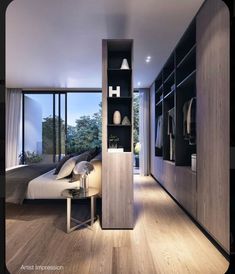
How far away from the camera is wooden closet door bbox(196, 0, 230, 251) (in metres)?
2.02

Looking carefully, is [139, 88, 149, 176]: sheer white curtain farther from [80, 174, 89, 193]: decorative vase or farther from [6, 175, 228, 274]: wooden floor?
[80, 174, 89, 193]: decorative vase

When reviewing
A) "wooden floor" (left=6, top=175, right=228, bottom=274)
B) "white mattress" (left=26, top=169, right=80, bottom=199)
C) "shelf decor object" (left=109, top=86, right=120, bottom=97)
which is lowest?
"wooden floor" (left=6, top=175, right=228, bottom=274)

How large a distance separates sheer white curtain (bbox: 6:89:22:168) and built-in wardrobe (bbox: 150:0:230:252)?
494 centimetres

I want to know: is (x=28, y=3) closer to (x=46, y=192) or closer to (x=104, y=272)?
(x=46, y=192)

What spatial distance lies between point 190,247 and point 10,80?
222 inches

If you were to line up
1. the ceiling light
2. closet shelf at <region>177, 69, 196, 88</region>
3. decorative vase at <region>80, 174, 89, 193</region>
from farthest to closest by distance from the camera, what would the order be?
1. the ceiling light
2. closet shelf at <region>177, 69, 196, 88</region>
3. decorative vase at <region>80, 174, 89, 193</region>

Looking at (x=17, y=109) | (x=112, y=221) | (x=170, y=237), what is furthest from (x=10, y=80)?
(x=170, y=237)

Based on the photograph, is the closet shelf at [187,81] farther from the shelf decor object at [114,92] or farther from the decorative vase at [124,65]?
the shelf decor object at [114,92]

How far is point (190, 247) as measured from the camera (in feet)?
7.50

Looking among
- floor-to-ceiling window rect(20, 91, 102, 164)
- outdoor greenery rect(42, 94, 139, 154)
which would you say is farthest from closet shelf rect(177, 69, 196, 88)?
floor-to-ceiling window rect(20, 91, 102, 164)

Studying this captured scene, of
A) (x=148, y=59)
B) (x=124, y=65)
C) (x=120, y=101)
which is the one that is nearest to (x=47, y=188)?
(x=120, y=101)

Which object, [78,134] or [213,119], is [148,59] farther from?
[78,134]

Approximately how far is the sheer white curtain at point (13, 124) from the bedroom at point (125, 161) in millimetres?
1819

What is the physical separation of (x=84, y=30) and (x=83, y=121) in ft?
13.6
